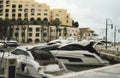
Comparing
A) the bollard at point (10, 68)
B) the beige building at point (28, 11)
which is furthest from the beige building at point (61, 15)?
the bollard at point (10, 68)

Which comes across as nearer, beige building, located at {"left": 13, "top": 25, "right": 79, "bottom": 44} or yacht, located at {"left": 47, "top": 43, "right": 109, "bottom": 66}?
yacht, located at {"left": 47, "top": 43, "right": 109, "bottom": 66}

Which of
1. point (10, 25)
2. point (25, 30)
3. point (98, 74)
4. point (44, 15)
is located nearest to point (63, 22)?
point (44, 15)

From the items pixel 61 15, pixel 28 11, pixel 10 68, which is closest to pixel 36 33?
pixel 28 11

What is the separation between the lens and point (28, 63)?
19.8m

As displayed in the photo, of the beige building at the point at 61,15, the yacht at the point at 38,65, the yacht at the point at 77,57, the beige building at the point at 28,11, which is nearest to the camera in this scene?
the yacht at the point at 38,65

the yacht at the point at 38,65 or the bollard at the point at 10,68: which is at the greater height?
the bollard at the point at 10,68

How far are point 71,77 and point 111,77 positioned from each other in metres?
1.81

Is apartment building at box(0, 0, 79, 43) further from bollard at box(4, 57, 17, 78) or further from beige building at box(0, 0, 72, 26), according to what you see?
bollard at box(4, 57, 17, 78)

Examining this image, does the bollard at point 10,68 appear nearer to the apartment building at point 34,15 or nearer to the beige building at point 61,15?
the apartment building at point 34,15

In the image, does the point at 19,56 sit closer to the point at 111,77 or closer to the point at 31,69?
the point at 31,69

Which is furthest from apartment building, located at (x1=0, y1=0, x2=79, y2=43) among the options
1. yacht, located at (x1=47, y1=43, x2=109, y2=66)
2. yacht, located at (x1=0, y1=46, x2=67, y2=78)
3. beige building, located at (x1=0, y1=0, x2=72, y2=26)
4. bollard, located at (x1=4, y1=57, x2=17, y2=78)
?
bollard, located at (x1=4, y1=57, x2=17, y2=78)

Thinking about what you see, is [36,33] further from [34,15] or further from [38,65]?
[38,65]

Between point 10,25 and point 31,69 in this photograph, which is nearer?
point 31,69

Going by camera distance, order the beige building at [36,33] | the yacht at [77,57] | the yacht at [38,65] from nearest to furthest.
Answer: the yacht at [38,65], the yacht at [77,57], the beige building at [36,33]
